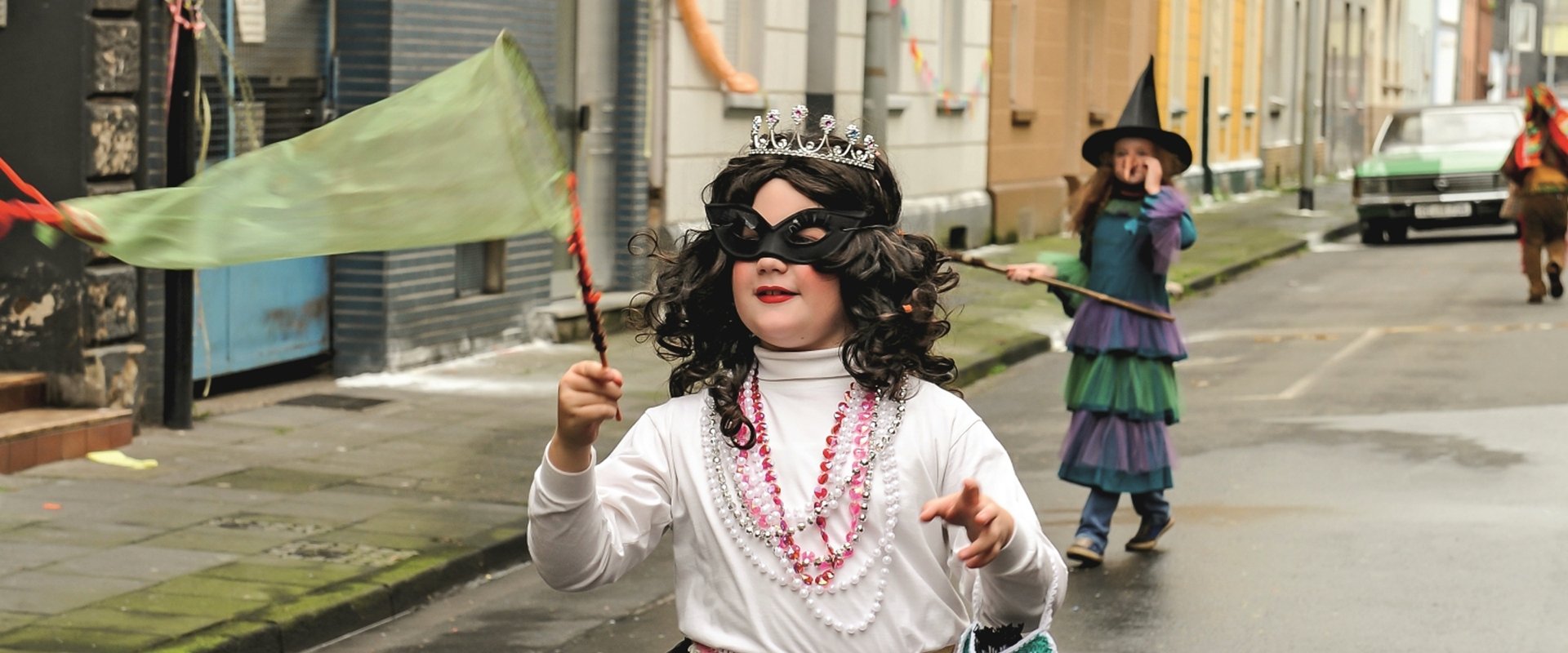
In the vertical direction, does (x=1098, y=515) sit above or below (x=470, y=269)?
below

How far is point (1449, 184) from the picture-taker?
26844 mm

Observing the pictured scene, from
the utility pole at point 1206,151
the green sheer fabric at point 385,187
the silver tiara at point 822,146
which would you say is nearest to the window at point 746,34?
the silver tiara at point 822,146

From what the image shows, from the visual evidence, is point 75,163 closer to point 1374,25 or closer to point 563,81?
point 563,81

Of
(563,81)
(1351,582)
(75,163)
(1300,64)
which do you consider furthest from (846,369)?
(1300,64)

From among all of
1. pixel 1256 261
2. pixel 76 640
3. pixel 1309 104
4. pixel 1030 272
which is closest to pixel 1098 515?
pixel 1030 272

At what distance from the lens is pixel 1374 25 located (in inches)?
2167

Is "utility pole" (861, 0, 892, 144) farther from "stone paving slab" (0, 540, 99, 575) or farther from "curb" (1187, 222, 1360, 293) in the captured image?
"stone paving slab" (0, 540, 99, 575)

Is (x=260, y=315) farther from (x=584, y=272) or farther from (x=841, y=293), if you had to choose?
(x=584, y=272)

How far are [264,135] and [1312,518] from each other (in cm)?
616

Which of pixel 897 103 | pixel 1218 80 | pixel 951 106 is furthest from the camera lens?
pixel 1218 80

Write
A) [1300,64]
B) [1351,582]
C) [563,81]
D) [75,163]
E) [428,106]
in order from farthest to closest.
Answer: [1300,64] < [563,81] < [75,163] < [1351,582] < [428,106]

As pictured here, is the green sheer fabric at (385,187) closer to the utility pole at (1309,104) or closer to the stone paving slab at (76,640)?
the stone paving slab at (76,640)

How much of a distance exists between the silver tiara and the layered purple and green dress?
4.55 metres

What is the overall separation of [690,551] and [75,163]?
749 centimetres
